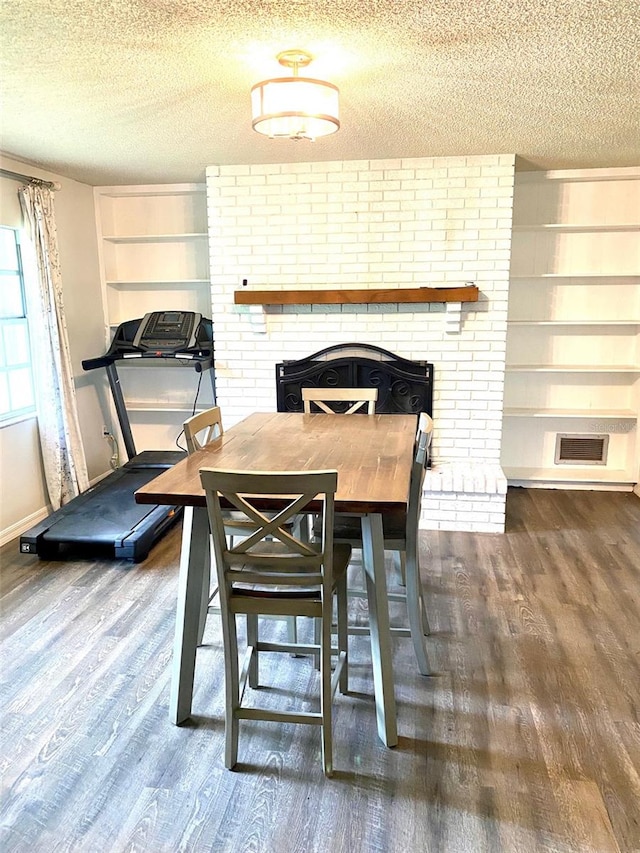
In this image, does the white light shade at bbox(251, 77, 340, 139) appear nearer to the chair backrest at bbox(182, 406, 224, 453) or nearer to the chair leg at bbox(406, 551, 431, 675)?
the chair backrest at bbox(182, 406, 224, 453)

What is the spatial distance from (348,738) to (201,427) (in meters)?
1.34

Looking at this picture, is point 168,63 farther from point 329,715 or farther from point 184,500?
point 329,715

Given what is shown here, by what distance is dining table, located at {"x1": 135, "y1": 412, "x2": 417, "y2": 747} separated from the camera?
191 cm

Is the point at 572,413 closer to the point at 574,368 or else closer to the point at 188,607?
the point at 574,368

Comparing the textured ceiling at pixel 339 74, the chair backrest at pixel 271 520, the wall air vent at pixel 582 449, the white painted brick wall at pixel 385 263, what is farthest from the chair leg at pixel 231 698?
the wall air vent at pixel 582 449

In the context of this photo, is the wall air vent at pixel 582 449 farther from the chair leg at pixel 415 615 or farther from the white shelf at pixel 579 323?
the chair leg at pixel 415 615

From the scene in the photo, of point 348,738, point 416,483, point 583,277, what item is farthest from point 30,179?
point 583,277

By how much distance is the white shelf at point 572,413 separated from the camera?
14.6 ft

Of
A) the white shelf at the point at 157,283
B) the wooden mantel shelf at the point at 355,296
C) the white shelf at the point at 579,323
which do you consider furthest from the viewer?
the white shelf at the point at 157,283

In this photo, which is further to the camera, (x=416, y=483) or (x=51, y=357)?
(x=51, y=357)

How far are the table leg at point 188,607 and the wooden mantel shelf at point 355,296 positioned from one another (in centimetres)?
221

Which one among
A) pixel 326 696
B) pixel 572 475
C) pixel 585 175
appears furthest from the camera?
pixel 572 475

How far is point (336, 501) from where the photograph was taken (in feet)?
5.91

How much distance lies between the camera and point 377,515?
198cm
